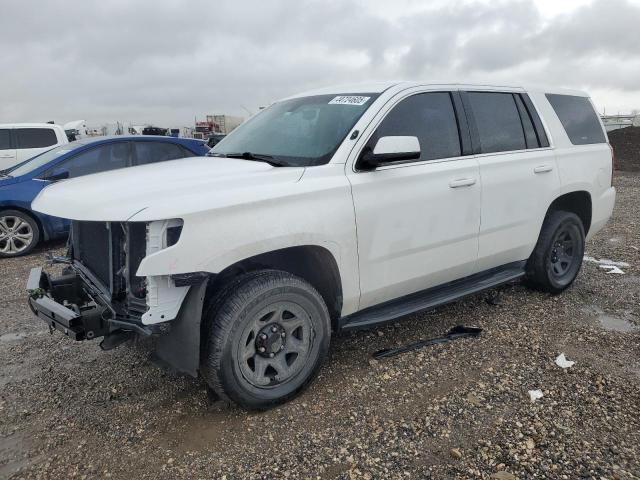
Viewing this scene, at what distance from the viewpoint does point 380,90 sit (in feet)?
11.8

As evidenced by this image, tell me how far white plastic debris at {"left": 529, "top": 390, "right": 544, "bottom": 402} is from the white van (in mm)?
10959

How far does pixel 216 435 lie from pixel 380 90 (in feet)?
8.16

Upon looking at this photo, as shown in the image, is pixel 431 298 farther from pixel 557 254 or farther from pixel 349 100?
pixel 557 254

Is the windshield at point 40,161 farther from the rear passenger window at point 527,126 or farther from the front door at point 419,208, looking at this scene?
the rear passenger window at point 527,126

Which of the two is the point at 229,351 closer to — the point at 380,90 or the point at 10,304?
the point at 380,90

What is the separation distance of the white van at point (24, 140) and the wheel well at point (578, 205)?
1021 cm

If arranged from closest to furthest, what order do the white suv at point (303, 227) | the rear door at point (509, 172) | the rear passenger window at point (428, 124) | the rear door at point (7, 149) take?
the white suv at point (303, 227), the rear passenger window at point (428, 124), the rear door at point (509, 172), the rear door at point (7, 149)

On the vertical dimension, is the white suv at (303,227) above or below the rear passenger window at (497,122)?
below

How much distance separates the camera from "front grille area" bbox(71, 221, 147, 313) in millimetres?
2682

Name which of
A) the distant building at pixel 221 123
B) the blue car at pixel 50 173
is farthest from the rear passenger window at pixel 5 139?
the distant building at pixel 221 123

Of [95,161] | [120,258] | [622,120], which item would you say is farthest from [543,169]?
[622,120]

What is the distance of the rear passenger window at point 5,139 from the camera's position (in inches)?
444

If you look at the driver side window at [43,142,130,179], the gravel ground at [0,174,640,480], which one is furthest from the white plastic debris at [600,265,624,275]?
the driver side window at [43,142,130,179]

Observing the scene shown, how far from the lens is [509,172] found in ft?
13.4
